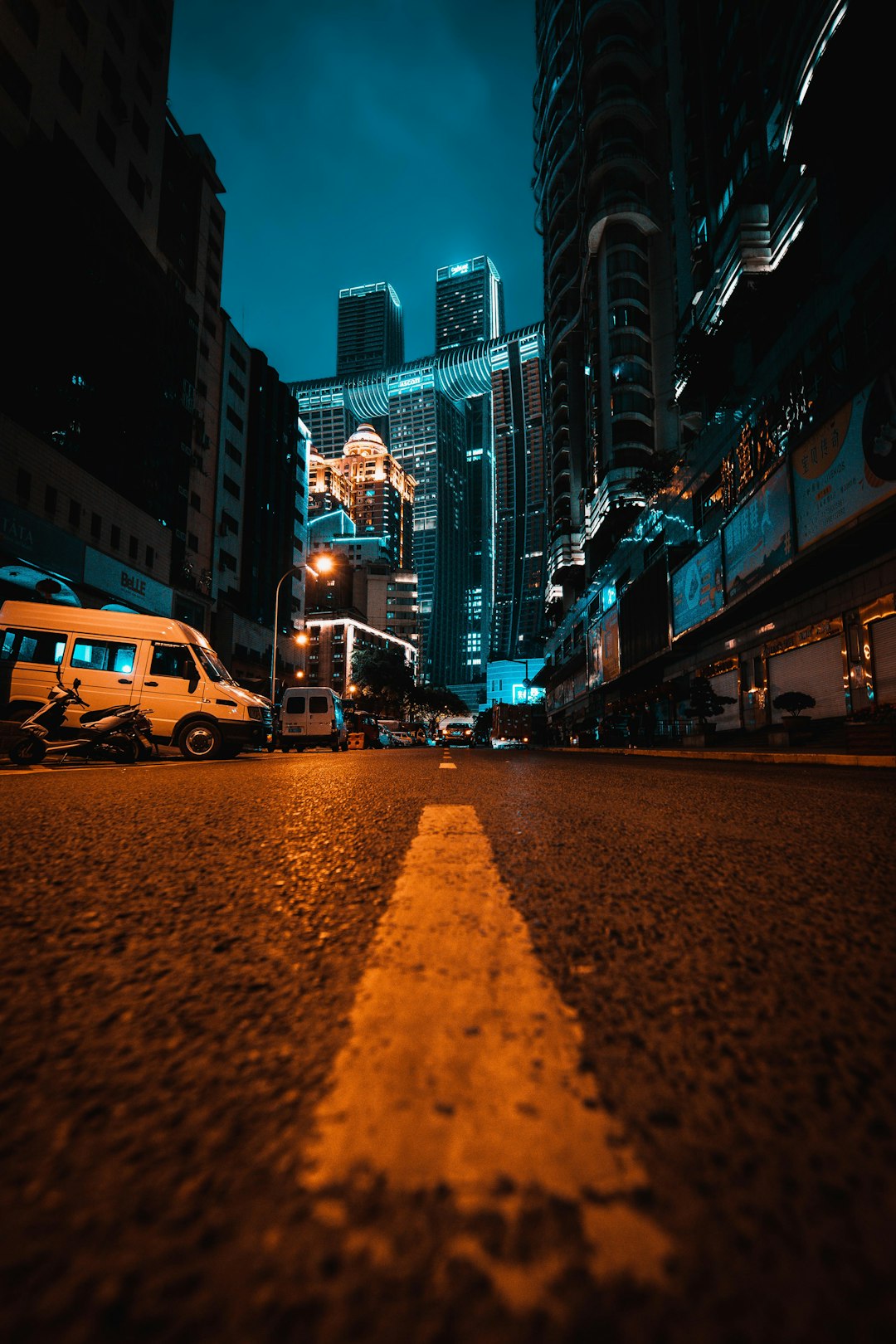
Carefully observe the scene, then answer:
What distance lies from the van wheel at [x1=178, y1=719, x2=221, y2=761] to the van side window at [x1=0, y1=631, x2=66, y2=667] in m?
2.56

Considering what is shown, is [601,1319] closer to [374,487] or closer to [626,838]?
[626,838]

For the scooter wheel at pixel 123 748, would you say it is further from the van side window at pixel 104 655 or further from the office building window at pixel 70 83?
the office building window at pixel 70 83

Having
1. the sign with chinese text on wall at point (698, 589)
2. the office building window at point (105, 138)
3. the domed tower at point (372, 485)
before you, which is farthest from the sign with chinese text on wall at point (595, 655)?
the domed tower at point (372, 485)

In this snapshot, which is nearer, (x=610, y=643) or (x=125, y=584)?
(x=125, y=584)

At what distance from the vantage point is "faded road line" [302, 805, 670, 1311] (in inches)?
20.0

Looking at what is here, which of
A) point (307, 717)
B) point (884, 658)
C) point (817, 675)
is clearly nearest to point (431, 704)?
point (307, 717)

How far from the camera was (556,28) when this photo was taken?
73875 millimetres

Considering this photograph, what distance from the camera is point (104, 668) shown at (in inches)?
453

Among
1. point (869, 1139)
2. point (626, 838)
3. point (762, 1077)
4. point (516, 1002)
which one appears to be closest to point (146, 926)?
point (516, 1002)

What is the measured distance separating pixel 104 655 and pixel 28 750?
3323 mm

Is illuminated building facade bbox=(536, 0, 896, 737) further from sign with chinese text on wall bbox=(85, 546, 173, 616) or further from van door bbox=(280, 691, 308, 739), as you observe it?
sign with chinese text on wall bbox=(85, 546, 173, 616)

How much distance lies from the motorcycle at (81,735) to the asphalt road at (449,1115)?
810cm

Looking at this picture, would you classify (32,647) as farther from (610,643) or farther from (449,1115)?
(610,643)

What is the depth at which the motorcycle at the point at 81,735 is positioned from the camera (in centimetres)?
857
